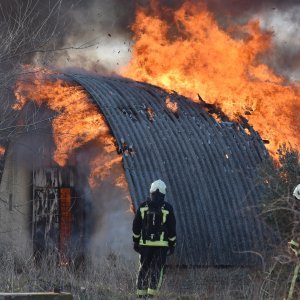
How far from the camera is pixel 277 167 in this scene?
1466 cm

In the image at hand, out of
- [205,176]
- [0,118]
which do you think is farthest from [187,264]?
[0,118]

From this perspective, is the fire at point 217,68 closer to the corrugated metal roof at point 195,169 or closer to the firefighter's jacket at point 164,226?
the corrugated metal roof at point 195,169

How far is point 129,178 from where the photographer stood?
15.6m

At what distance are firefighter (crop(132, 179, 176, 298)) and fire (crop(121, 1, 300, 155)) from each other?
6.29m

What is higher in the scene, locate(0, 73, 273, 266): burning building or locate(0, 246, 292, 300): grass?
locate(0, 73, 273, 266): burning building

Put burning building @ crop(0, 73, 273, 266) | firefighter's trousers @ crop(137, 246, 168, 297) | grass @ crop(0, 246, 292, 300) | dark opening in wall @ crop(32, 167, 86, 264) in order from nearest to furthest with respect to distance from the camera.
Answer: grass @ crop(0, 246, 292, 300) < firefighter's trousers @ crop(137, 246, 168, 297) < burning building @ crop(0, 73, 273, 266) < dark opening in wall @ crop(32, 167, 86, 264)

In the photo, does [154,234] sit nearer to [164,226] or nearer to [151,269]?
[164,226]

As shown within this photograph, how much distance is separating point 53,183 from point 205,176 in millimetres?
3243

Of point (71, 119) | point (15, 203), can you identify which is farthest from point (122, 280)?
point (71, 119)

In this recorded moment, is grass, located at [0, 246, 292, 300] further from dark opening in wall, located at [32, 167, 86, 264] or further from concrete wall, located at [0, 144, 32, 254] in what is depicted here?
dark opening in wall, located at [32, 167, 86, 264]

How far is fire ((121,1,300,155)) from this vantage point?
61.5ft

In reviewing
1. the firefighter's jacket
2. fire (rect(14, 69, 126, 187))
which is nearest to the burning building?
fire (rect(14, 69, 126, 187))

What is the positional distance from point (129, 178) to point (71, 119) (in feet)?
6.56

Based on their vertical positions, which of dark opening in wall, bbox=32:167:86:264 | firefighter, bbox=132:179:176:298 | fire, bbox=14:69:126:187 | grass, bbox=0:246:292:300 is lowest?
grass, bbox=0:246:292:300
